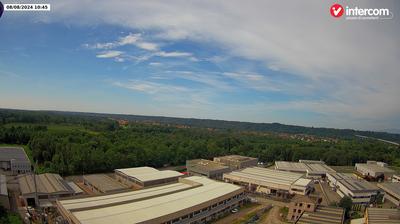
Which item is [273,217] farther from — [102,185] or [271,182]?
[102,185]

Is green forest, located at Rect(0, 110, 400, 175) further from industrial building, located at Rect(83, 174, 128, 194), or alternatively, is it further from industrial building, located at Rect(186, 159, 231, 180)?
industrial building, located at Rect(186, 159, 231, 180)

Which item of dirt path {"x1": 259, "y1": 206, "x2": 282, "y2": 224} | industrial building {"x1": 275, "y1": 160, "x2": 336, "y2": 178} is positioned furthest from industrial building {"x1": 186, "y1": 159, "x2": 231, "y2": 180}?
A: dirt path {"x1": 259, "y1": 206, "x2": 282, "y2": 224}

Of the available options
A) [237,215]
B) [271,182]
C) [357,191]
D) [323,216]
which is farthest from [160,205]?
[357,191]

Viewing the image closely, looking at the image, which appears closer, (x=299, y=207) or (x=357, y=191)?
(x=299, y=207)

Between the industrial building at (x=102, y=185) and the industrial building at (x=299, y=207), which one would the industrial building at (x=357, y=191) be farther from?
the industrial building at (x=102, y=185)

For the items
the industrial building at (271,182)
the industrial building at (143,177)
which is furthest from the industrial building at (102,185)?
the industrial building at (271,182)

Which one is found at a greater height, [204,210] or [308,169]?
[204,210]

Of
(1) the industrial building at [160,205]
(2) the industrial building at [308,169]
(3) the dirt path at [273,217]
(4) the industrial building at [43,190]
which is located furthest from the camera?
(2) the industrial building at [308,169]
